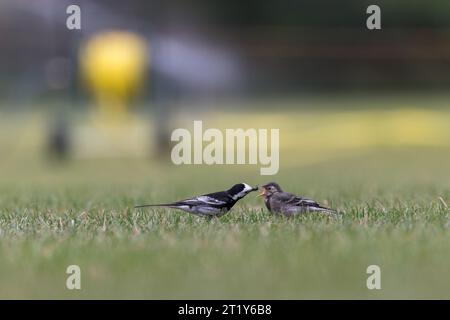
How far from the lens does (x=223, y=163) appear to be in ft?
75.7

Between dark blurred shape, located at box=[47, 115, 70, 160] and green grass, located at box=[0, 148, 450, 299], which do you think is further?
dark blurred shape, located at box=[47, 115, 70, 160]

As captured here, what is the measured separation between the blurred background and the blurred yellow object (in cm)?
3

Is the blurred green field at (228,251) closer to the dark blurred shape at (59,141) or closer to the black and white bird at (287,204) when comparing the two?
the black and white bird at (287,204)

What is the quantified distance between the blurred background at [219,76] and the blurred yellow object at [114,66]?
0.11ft

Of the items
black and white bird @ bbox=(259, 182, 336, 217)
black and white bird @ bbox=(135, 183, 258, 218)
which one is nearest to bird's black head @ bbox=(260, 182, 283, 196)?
black and white bird @ bbox=(259, 182, 336, 217)

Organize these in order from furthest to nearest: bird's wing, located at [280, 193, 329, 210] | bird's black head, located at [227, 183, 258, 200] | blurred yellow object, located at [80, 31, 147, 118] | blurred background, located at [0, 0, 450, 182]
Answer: blurred background, located at [0, 0, 450, 182] < blurred yellow object, located at [80, 31, 147, 118] < bird's black head, located at [227, 183, 258, 200] < bird's wing, located at [280, 193, 329, 210]

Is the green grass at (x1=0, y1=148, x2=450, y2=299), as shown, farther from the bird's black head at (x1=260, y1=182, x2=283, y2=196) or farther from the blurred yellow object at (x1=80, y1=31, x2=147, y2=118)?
the blurred yellow object at (x1=80, y1=31, x2=147, y2=118)

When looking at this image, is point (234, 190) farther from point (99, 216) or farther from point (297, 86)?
point (297, 86)

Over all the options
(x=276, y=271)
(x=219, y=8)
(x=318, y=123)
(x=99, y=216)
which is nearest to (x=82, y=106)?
(x=318, y=123)

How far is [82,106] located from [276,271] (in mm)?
30767

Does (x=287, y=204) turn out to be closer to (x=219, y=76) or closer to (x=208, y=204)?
(x=208, y=204)

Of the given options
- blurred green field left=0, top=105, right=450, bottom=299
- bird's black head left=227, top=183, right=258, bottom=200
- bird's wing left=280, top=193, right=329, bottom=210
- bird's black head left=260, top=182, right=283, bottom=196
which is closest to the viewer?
blurred green field left=0, top=105, right=450, bottom=299

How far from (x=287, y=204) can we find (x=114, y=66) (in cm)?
1570

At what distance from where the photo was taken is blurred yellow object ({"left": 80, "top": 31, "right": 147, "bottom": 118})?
23.9m
